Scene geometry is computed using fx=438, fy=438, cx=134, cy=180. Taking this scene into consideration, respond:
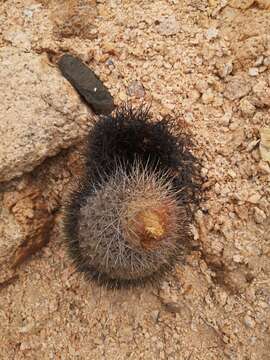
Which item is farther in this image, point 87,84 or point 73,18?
point 73,18

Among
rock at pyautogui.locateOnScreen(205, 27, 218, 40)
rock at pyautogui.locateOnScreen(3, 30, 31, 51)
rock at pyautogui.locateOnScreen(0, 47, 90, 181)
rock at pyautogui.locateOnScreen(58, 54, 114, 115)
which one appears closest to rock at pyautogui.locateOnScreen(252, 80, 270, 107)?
rock at pyautogui.locateOnScreen(205, 27, 218, 40)

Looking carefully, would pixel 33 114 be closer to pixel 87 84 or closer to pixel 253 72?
pixel 87 84

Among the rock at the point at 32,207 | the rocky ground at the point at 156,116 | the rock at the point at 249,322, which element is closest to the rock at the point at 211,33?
the rocky ground at the point at 156,116

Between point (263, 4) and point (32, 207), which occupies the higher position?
point (263, 4)

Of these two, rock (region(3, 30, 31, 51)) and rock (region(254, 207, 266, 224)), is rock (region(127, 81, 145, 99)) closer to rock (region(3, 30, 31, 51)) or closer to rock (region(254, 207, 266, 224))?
rock (region(3, 30, 31, 51))

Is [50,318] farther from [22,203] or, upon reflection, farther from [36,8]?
[36,8]

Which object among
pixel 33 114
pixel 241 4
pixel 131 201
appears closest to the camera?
pixel 131 201

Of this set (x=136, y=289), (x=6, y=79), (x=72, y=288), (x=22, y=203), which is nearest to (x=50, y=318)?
(x=72, y=288)

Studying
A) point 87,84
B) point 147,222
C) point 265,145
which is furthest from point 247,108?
point 147,222
